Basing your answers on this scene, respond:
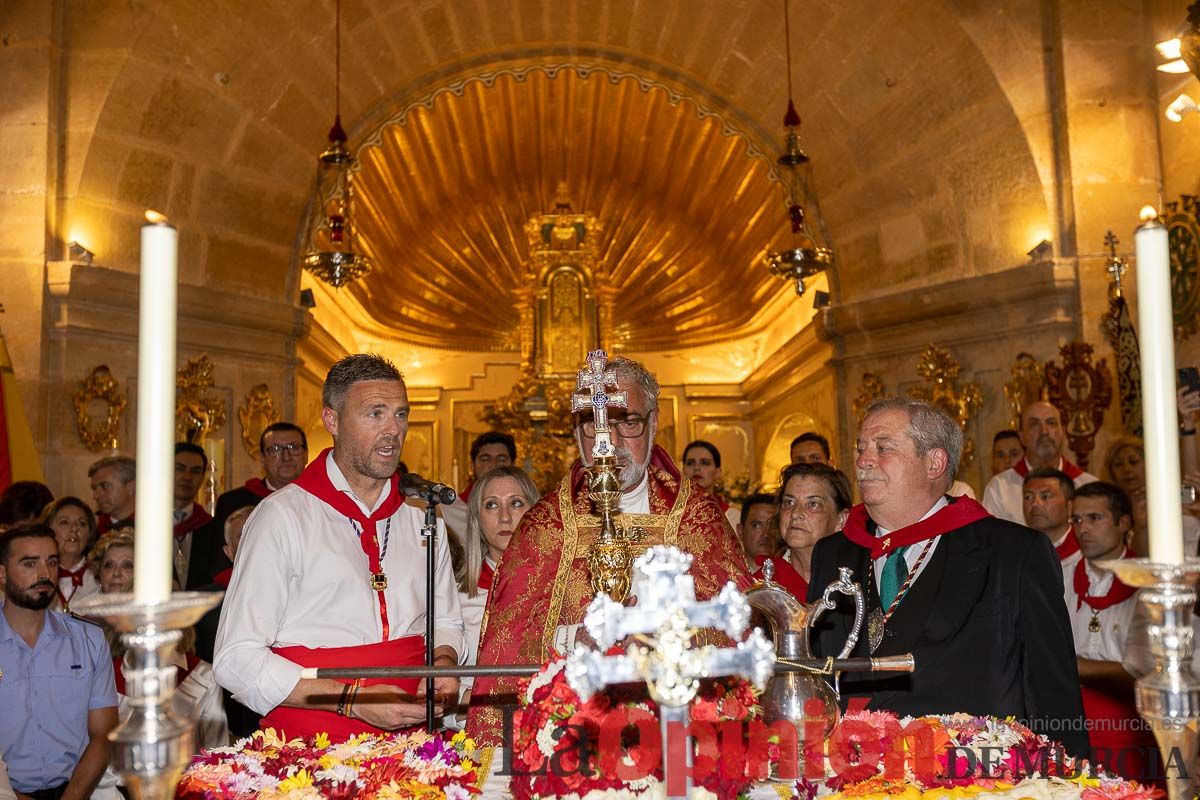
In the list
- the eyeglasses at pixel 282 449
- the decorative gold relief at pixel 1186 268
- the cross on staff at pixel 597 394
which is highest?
the decorative gold relief at pixel 1186 268

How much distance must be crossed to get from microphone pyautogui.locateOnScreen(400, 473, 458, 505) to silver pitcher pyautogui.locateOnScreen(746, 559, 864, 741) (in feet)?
4.21

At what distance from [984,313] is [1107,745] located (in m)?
5.50

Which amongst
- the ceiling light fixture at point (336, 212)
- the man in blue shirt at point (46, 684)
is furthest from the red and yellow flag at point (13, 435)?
the man in blue shirt at point (46, 684)

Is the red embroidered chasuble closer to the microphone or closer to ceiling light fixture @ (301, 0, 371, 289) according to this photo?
the microphone

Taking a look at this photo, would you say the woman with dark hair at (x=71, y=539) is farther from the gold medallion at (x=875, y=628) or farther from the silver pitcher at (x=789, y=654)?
the silver pitcher at (x=789, y=654)

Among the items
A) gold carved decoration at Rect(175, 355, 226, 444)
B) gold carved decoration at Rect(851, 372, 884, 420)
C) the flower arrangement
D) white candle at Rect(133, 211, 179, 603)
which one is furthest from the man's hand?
gold carved decoration at Rect(851, 372, 884, 420)

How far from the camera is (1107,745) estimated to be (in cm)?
420

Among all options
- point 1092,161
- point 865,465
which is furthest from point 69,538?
point 1092,161

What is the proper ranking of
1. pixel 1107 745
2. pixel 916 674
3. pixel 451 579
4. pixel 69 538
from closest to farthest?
pixel 916 674 → pixel 451 579 → pixel 1107 745 → pixel 69 538

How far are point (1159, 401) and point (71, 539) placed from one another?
5651mm

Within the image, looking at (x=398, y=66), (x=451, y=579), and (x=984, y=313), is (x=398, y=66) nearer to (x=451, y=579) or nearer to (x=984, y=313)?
(x=984, y=313)

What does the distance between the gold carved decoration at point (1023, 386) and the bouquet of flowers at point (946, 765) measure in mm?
6854

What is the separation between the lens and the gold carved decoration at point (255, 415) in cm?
952

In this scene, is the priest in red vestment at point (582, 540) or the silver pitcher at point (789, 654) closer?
the silver pitcher at point (789, 654)
